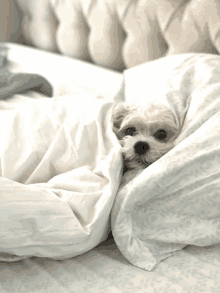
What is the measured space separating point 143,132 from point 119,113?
122mm

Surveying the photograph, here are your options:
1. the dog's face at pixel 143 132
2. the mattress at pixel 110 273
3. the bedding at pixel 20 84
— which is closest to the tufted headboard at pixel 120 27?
the bedding at pixel 20 84

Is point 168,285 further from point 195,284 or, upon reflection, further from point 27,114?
point 27,114

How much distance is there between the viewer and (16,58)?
238 centimetres

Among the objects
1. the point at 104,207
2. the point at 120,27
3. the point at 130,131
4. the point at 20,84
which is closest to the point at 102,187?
the point at 104,207

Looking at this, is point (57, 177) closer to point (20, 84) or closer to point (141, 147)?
point (141, 147)

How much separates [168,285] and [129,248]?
0.42 ft

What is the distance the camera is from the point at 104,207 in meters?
0.66

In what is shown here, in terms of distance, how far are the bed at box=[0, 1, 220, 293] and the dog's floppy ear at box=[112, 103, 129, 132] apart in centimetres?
7

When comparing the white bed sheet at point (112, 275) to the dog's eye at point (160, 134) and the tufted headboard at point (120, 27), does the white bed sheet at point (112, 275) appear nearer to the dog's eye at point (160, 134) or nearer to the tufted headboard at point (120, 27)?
the dog's eye at point (160, 134)

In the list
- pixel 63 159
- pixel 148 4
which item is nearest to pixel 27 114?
pixel 63 159

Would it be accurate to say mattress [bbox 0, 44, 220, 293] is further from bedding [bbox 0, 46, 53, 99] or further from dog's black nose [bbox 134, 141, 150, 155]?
bedding [bbox 0, 46, 53, 99]

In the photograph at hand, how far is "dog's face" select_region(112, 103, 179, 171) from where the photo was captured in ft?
2.95

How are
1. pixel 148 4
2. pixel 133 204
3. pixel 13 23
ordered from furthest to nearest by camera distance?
pixel 13 23 < pixel 148 4 < pixel 133 204

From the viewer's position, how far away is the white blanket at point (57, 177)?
A: 598 mm
